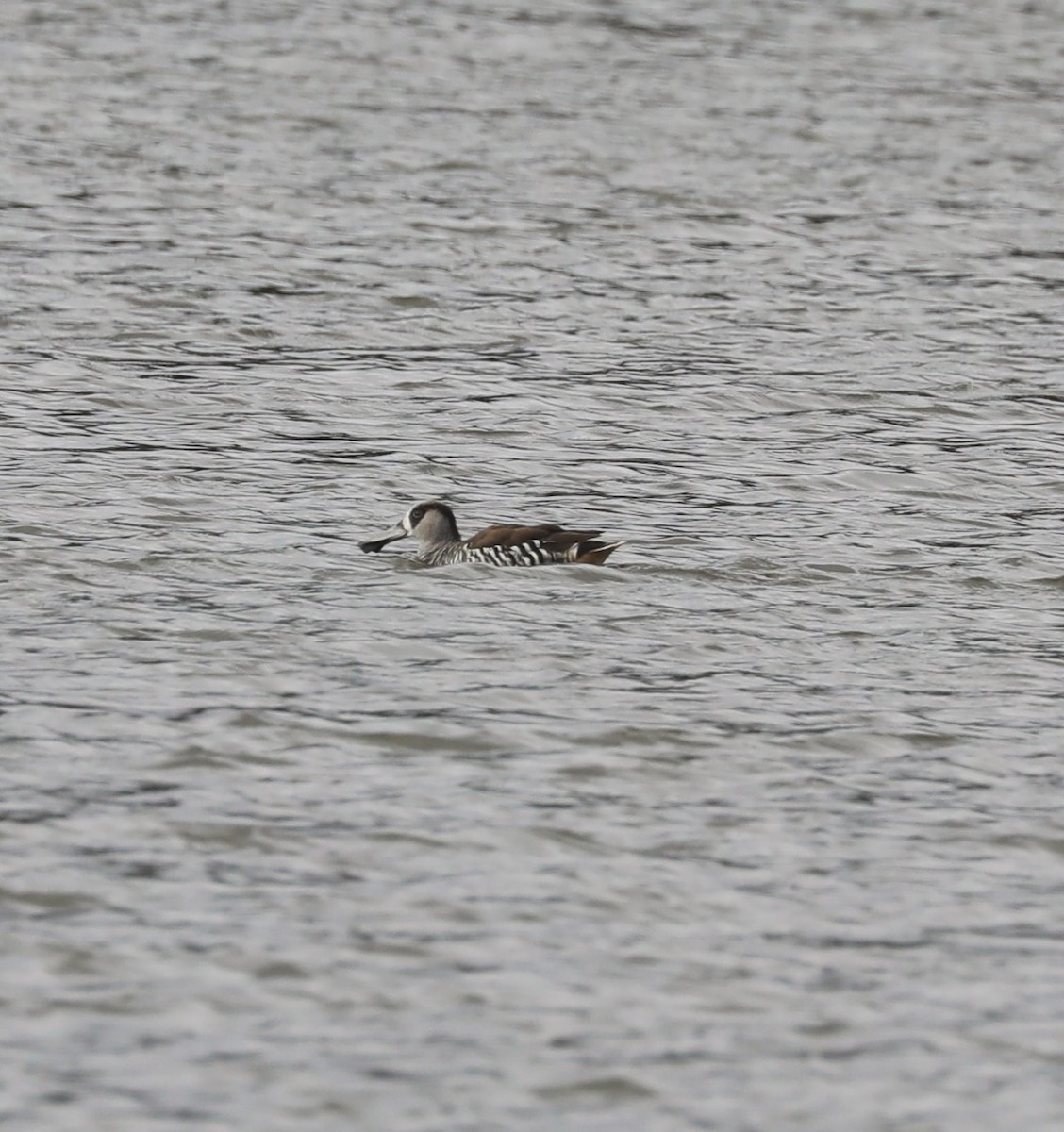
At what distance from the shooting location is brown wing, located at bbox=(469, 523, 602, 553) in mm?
15359

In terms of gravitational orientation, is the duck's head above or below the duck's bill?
above

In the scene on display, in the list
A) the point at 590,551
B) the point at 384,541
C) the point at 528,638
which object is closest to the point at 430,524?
the point at 384,541

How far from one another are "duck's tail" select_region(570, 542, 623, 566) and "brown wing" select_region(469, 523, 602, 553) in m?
0.04

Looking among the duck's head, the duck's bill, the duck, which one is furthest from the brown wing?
the duck's bill

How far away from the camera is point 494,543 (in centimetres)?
1547

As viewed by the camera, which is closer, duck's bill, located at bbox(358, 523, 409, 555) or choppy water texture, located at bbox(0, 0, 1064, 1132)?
choppy water texture, located at bbox(0, 0, 1064, 1132)

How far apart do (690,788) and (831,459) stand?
754cm

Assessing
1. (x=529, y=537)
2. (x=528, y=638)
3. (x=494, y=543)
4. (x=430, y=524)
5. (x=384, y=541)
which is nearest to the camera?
(x=528, y=638)

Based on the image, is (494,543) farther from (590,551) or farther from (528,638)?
(528,638)

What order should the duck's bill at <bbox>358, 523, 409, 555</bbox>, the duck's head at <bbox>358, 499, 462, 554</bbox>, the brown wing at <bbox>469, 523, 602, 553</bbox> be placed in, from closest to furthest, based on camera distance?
the brown wing at <bbox>469, 523, 602, 553</bbox>
the duck's head at <bbox>358, 499, 462, 554</bbox>
the duck's bill at <bbox>358, 523, 409, 555</bbox>

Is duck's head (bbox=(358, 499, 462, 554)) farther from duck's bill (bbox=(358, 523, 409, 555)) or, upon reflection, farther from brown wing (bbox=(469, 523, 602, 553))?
brown wing (bbox=(469, 523, 602, 553))

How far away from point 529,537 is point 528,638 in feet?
4.07

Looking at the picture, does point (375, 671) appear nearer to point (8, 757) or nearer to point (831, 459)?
point (8, 757)

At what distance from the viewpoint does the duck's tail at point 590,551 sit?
50.7 feet
